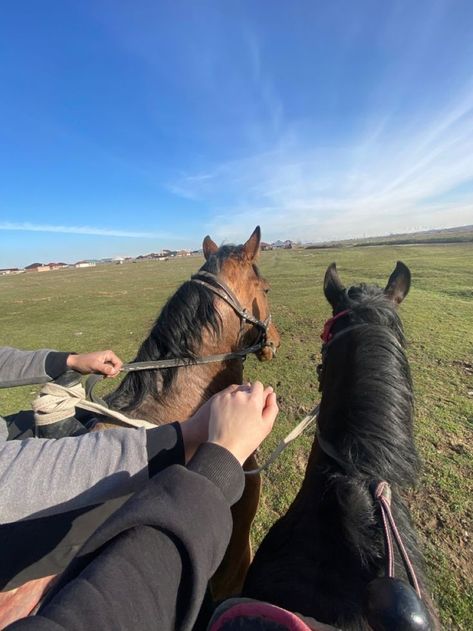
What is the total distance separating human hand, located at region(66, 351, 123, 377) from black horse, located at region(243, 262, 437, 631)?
59.6 inches

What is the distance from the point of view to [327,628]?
1.00 m

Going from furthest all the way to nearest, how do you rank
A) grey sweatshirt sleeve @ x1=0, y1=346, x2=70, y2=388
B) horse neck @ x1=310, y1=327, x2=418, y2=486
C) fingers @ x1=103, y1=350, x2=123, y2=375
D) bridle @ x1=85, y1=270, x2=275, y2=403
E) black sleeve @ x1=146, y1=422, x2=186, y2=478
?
1. fingers @ x1=103, y1=350, x2=123, y2=375
2. bridle @ x1=85, y1=270, x2=275, y2=403
3. grey sweatshirt sleeve @ x1=0, y1=346, x2=70, y2=388
4. horse neck @ x1=310, y1=327, x2=418, y2=486
5. black sleeve @ x1=146, y1=422, x2=186, y2=478

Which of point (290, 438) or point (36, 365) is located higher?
point (36, 365)

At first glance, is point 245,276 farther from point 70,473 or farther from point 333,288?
point 70,473

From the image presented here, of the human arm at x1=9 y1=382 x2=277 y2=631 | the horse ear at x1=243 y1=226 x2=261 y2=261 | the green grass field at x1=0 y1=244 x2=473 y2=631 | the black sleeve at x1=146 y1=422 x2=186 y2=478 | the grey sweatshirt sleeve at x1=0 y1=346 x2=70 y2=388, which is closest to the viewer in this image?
the human arm at x1=9 y1=382 x2=277 y2=631

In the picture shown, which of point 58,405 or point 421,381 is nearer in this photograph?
point 58,405

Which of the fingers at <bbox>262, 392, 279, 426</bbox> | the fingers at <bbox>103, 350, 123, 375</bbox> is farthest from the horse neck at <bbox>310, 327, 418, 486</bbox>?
the fingers at <bbox>103, 350, 123, 375</bbox>

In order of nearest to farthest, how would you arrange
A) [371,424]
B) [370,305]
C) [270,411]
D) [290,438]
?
1. [270,411]
2. [371,424]
3. [370,305]
4. [290,438]

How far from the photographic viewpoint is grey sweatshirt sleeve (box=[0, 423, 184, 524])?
0.99m

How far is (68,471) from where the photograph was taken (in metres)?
1.02

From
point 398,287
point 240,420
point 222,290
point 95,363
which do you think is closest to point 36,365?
point 95,363

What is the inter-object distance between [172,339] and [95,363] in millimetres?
563

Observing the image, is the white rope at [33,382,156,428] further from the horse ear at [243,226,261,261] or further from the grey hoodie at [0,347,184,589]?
the horse ear at [243,226,261,261]

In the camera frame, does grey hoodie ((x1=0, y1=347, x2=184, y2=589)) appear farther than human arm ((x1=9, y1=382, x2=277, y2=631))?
Yes
